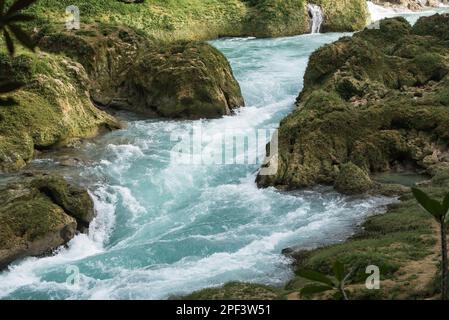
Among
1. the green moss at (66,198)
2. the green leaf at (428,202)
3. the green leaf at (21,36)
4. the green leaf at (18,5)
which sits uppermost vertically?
the green leaf at (18,5)

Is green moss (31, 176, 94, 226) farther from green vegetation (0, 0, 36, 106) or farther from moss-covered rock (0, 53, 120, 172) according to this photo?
green vegetation (0, 0, 36, 106)

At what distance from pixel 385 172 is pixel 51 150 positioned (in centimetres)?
852

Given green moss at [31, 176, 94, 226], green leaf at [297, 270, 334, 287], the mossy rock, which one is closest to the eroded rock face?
the mossy rock

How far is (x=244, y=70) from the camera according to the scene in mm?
26109

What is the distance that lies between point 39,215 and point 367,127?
7.98 m

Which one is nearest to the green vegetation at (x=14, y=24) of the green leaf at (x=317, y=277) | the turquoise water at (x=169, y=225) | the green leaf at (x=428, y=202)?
the green leaf at (x=317, y=277)

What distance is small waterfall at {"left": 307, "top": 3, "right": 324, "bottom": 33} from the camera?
125 feet

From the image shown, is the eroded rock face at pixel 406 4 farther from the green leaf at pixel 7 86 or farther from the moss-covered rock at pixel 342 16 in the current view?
the green leaf at pixel 7 86

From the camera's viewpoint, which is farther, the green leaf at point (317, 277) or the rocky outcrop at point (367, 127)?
the rocky outcrop at point (367, 127)

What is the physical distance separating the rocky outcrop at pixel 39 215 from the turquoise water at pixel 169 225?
244mm

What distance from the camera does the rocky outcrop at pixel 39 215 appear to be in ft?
37.4
